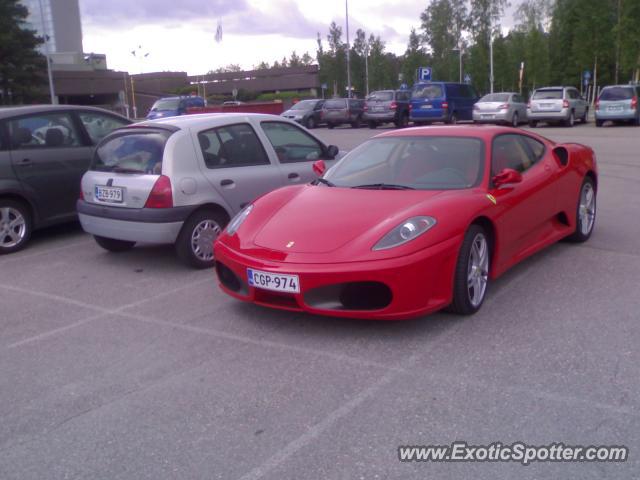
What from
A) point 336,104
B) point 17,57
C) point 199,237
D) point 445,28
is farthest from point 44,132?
point 445,28

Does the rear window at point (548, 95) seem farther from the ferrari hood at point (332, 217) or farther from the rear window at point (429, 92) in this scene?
the ferrari hood at point (332, 217)

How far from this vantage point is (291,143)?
775cm

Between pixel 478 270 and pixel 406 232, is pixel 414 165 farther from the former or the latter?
pixel 406 232

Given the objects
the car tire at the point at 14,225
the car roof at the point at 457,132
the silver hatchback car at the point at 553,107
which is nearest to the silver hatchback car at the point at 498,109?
the silver hatchback car at the point at 553,107

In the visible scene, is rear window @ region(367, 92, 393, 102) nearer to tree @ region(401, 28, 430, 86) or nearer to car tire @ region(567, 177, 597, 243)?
car tire @ region(567, 177, 597, 243)

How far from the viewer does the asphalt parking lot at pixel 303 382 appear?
321 cm

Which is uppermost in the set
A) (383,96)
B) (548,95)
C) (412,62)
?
(412,62)

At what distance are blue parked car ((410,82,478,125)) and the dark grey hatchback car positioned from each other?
2152cm

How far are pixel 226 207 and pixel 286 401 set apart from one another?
340 centimetres

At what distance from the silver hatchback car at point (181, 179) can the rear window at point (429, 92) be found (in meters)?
22.1

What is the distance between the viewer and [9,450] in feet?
11.1

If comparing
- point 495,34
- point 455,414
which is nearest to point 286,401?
point 455,414

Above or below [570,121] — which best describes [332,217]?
above

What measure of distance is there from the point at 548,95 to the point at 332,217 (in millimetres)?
24765
